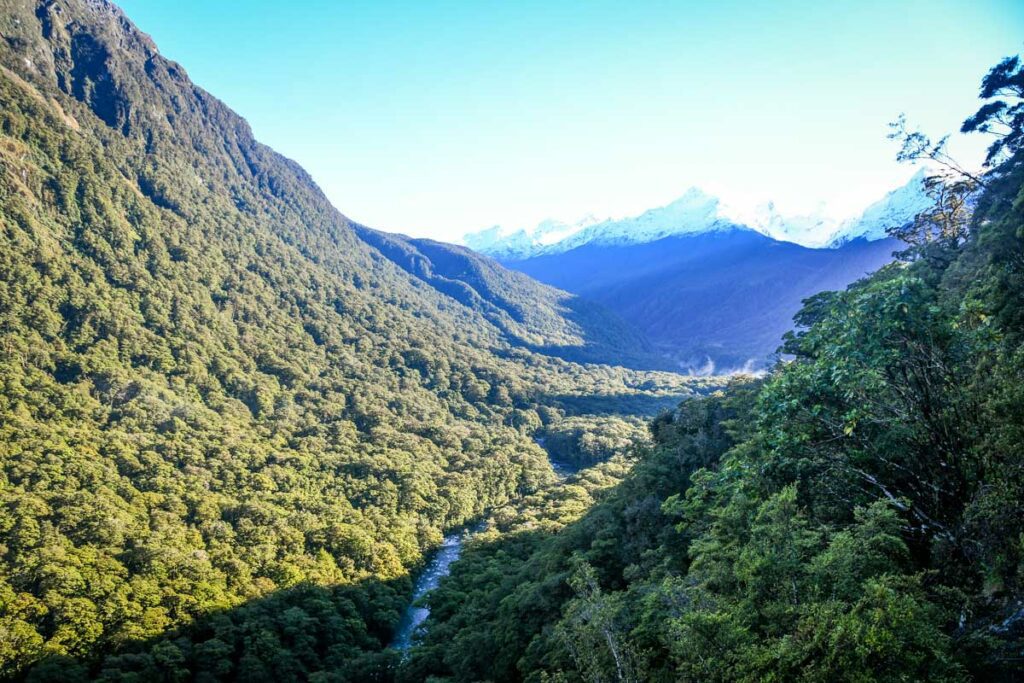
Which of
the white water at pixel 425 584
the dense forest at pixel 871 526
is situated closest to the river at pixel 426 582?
the white water at pixel 425 584

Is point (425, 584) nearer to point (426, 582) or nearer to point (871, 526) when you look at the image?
point (426, 582)

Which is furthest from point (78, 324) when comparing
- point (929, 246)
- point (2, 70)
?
point (929, 246)

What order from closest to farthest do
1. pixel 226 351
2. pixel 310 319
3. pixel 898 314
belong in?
1. pixel 898 314
2. pixel 226 351
3. pixel 310 319

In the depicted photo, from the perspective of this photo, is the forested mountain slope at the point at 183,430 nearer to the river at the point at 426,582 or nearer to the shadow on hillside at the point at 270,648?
the shadow on hillside at the point at 270,648

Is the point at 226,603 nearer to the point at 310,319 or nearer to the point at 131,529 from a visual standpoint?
the point at 131,529

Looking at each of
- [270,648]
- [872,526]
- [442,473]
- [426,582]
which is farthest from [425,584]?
[872,526]
